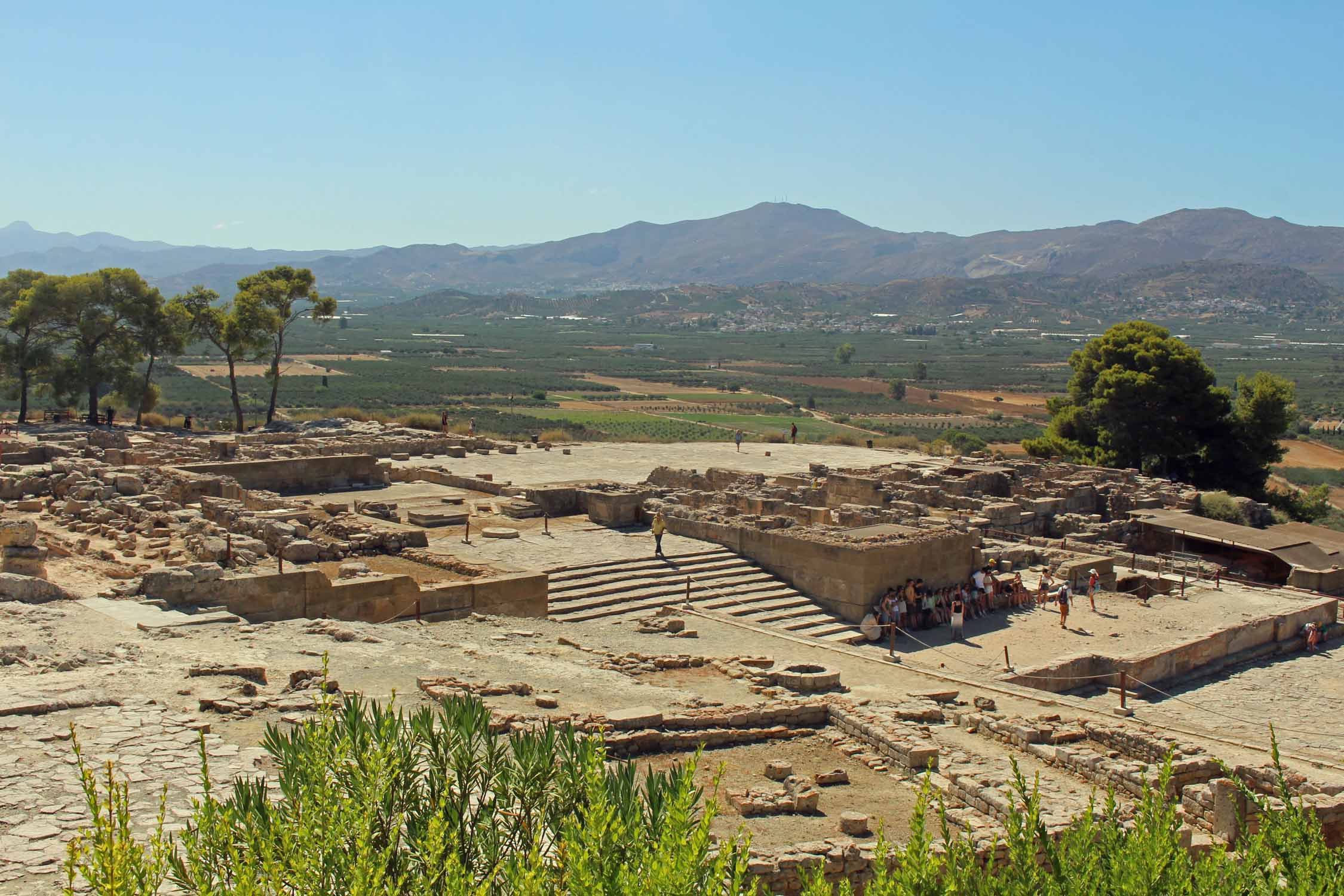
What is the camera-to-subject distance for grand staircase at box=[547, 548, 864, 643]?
58.0 feet

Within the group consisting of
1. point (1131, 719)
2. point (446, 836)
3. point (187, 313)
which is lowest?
point (1131, 719)

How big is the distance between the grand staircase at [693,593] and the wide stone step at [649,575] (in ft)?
0.03

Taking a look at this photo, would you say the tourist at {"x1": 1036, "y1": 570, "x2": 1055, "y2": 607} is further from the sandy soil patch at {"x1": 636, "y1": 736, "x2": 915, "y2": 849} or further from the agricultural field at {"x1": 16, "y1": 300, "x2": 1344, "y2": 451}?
the agricultural field at {"x1": 16, "y1": 300, "x2": 1344, "y2": 451}

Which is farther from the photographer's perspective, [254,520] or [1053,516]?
[1053,516]

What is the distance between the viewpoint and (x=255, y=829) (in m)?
5.77

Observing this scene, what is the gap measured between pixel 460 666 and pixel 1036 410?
73602 mm

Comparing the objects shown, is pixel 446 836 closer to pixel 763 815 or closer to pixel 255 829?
pixel 255 829

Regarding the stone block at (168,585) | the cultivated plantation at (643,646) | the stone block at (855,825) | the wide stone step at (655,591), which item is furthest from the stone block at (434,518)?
the stone block at (855,825)

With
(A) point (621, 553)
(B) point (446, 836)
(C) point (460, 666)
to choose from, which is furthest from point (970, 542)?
(B) point (446, 836)

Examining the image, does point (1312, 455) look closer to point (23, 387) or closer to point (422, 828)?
point (23, 387)

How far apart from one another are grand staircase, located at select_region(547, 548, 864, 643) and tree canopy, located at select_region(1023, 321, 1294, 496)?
68.7 feet

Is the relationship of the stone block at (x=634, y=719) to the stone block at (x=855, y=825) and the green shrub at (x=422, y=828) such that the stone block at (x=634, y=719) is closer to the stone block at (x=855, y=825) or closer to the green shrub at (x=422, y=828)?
the stone block at (x=855, y=825)

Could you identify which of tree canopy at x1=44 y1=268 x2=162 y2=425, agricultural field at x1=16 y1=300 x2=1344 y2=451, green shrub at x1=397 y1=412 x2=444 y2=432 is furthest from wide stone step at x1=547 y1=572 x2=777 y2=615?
agricultural field at x1=16 y1=300 x2=1344 y2=451

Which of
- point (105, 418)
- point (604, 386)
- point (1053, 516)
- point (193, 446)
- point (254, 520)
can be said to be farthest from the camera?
point (604, 386)
